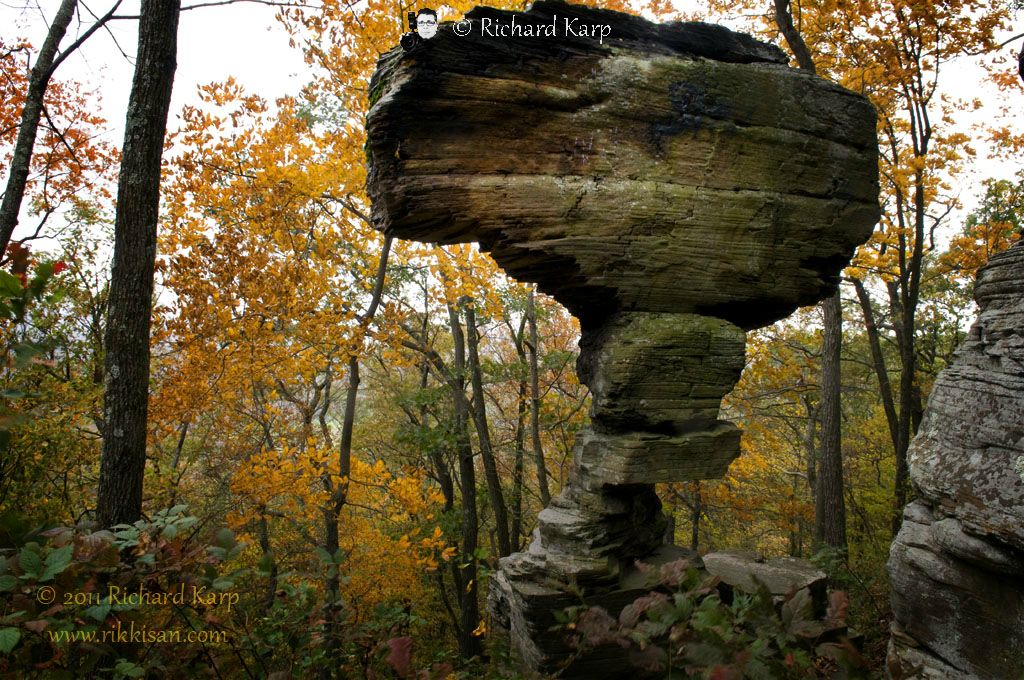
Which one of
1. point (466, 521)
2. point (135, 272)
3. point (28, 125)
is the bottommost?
point (466, 521)

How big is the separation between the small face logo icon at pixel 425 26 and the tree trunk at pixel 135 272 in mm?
2265

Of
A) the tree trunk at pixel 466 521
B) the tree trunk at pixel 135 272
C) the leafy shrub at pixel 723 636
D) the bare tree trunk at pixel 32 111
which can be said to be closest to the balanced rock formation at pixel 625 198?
the tree trunk at pixel 135 272

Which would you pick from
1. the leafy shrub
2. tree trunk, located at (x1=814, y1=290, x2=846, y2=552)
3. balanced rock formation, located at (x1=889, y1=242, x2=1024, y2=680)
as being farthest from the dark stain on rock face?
tree trunk, located at (x1=814, y1=290, x2=846, y2=552)

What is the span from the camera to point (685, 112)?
503 centimetres

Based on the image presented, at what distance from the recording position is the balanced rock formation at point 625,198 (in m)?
4.57

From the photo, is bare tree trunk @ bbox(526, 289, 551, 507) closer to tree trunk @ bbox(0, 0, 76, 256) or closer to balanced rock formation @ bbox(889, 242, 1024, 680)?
balanced rock formation @ bbox(889, 242, 1024, 680)

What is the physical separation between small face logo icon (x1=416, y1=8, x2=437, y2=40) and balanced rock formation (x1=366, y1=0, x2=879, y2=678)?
52mm

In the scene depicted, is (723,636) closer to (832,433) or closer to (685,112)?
(685,112)

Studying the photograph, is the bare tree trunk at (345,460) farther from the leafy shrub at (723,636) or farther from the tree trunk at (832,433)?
the tree trunk at (832,433)

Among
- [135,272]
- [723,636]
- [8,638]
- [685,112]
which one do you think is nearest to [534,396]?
[685,112]

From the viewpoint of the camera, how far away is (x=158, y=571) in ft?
7.97

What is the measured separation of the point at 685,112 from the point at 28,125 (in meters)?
7.04

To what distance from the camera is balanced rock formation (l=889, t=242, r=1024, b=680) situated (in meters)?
4.42

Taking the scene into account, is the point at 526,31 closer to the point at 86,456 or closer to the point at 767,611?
the point at 767,611
